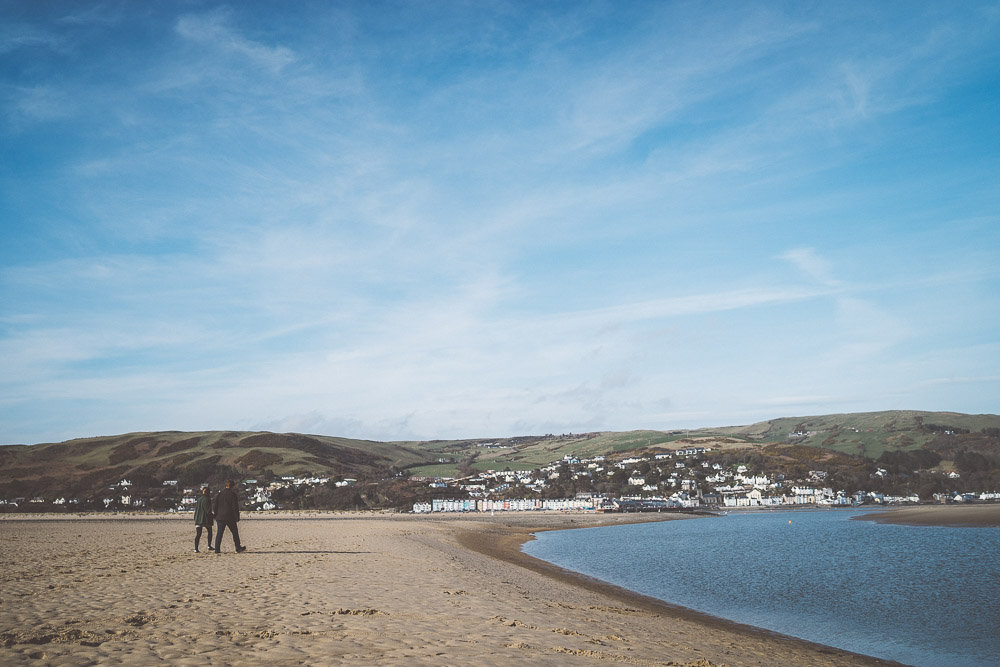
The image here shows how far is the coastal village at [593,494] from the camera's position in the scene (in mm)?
140125

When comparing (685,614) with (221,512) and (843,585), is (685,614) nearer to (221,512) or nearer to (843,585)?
(843,585)

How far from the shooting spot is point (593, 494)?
177 meters

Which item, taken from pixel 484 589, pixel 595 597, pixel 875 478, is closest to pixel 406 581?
pixel 484 589

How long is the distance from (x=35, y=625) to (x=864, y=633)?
2115 cm

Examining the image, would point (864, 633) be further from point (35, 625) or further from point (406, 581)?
point (35, 625)

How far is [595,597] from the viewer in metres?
22.0

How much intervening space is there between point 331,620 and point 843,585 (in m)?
25.7

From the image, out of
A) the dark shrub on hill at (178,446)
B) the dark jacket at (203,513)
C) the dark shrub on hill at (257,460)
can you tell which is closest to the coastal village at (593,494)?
the dark shrub on hill at (257,460)

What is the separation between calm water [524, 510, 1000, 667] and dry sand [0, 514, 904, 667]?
2633 millimetres

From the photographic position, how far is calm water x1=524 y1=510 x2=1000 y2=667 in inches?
711

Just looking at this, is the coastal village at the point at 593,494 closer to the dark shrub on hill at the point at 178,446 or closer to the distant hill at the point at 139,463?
the distant hill at the point at 139,463

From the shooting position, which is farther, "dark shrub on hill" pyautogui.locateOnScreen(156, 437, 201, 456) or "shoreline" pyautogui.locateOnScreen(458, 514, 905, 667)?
"dark shrub on hill" pyautogui.locateOnScreen(156, 437, 201, 456)

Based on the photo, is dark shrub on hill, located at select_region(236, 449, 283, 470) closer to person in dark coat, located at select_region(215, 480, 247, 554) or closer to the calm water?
the calm water

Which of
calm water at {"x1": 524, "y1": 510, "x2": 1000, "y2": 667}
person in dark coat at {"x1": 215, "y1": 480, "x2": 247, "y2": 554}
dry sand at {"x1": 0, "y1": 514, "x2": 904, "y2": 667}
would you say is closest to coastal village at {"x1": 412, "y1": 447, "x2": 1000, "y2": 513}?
calm water at {"x1": 524, "y1": 510, "x2": 1000, "y2": 667}
